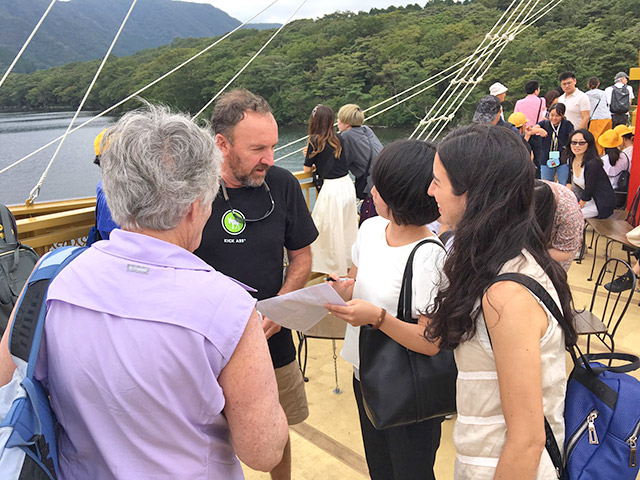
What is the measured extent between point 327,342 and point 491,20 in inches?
1046

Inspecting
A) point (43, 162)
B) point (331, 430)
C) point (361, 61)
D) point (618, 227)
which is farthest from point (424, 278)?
point (361, 61)

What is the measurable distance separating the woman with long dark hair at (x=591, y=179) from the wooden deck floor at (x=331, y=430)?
57.8 inches

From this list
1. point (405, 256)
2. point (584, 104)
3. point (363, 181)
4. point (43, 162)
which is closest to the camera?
point (405, 256)

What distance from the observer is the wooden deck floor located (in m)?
2.08

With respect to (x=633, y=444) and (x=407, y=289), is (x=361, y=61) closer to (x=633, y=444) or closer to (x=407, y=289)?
(x=407, y=289)

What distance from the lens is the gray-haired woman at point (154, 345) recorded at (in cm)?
73

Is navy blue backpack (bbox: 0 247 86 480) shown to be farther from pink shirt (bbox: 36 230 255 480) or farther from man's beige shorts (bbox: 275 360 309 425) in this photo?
man's beige shorts (bbox: 275 360 309 425)

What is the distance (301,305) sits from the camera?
124cm

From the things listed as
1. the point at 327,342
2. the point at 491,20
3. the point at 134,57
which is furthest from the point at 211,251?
the point at 491,20

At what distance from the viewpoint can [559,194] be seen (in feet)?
6.41

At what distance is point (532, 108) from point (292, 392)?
6688mm

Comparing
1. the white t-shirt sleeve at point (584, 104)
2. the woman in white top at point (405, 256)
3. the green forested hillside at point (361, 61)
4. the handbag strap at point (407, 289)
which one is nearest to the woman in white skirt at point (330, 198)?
the green forested hillside at point (361, 61)

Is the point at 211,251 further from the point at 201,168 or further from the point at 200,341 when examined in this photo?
the point at 200,341

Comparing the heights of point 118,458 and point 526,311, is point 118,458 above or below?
below
